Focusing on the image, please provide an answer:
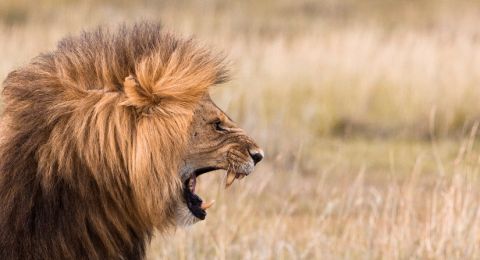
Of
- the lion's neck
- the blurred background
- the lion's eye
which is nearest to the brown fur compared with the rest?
the lion's neck

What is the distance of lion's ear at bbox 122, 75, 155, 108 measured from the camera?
3.76 meters

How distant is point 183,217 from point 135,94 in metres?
0.50

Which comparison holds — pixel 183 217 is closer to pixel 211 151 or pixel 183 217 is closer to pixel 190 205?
pixel 190 205

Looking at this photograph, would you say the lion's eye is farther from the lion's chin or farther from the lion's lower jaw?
the lion's lower jaw

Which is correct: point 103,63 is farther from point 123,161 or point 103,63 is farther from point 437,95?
point 437,95

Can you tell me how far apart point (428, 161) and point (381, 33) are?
6016mm

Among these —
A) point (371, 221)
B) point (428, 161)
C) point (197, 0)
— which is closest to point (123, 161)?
point (371, 221)

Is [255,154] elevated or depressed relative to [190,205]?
elevated

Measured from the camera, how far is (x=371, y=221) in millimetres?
6293

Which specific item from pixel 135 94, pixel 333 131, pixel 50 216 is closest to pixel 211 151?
pixel 135 94

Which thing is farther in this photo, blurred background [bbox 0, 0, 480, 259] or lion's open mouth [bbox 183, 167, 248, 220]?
blurred background [bbox 0, 0, 480, 259]

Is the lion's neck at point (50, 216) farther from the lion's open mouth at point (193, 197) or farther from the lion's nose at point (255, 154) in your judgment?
the lion's nose at point (255, 154)

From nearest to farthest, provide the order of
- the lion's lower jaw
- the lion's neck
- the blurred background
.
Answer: the lion's neck < the lion's lower jaw < the blurred background

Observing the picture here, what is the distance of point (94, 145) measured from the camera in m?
3.72
